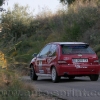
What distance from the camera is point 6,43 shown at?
13234 mm

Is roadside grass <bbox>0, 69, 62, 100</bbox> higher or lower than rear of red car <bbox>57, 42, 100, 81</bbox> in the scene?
lower

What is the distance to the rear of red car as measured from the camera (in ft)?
58.1

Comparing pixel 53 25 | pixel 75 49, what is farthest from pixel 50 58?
pixel 53 25

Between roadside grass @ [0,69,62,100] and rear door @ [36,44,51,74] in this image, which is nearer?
roadside grass @ [0,69,62,100]

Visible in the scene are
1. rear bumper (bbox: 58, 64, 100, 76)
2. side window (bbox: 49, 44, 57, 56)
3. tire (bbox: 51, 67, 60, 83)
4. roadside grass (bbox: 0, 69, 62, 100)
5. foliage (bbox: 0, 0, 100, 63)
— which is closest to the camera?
roadside grass (bbox: 0, 69, 62, 100)

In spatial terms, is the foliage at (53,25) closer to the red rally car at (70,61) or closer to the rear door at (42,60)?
the rear door at (42,60)

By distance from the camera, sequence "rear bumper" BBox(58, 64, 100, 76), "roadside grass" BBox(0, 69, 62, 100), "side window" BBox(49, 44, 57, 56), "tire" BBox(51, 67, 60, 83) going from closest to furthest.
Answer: "roadside grass" BBox(0, 69, 62, 100), "rear bumper" BBox(58, 64, 100, 76), "tire" BBox(51, 67, 60, 83), "side window" BBox(49, 44, 57, 56)

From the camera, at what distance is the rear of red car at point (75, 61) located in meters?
17.7

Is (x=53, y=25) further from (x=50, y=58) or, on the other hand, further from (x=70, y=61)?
(x=70, y=61)

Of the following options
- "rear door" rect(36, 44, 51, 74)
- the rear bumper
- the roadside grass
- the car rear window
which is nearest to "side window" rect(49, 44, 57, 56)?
"rear door" rect(36, 44, 51, 74)

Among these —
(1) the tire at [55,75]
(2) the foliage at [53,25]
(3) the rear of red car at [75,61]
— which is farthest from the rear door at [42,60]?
(2) the foliage at [53,25]

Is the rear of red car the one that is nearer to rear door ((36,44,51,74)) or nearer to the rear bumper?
the rear bumper

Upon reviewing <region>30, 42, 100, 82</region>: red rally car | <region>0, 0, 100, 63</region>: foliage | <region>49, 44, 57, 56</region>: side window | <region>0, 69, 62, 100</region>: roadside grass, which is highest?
<region>0, 0, 100, 63</region>: foliage

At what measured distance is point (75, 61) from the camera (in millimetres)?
17781
